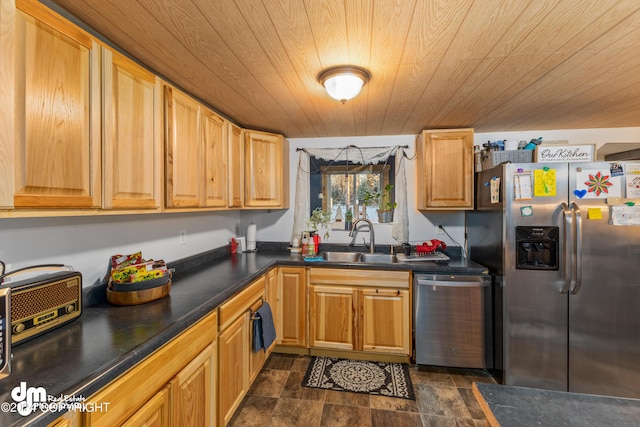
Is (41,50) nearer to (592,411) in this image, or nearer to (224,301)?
(224,301)

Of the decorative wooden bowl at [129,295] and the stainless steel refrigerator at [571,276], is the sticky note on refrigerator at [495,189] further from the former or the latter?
the decorative wooden bowl at [129,295]

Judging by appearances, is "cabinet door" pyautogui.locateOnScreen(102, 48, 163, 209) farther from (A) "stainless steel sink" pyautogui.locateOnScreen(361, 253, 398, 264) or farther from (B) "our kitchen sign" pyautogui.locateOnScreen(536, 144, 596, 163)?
(B) "our kitchen sign" pyautogui.locateOnScreen(536, 144, 596, 163)

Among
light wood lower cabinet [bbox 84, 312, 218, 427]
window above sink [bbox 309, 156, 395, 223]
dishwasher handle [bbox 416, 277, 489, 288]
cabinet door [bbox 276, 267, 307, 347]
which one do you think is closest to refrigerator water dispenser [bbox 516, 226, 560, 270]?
dishwasher handle [bbox 416, 277, 489, 288]

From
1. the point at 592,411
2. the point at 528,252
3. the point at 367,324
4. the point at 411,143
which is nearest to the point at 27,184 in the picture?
the point at 592,411

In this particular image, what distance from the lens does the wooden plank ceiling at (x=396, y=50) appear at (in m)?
1.14

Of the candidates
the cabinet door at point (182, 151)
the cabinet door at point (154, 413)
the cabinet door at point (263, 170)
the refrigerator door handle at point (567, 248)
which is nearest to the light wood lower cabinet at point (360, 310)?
the cabinet door at point (263, 170)

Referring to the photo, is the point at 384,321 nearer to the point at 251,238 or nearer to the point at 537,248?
the point at 537,248

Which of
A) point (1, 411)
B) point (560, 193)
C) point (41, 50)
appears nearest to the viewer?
point (1, 411)

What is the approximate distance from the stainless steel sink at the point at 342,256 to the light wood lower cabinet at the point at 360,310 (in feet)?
1.57

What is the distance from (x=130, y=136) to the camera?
1.33 m

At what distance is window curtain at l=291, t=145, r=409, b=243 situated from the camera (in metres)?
3.00

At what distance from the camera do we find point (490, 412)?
74 centimetres

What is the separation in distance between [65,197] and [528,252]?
2.69 metres

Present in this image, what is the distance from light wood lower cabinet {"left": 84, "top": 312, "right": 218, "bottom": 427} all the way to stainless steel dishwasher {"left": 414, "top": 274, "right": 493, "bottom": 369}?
1.66 m
